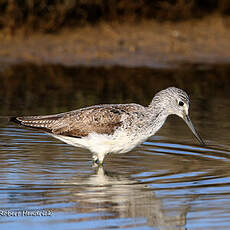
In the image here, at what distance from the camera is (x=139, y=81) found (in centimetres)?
1506

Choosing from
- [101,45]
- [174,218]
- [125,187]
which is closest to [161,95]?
[125,187]

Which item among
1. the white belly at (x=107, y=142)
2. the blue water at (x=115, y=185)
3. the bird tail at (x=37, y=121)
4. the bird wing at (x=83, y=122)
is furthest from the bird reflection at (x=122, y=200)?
the bird tail at (x=37, y=121)

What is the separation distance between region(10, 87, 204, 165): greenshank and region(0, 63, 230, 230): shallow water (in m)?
0.31

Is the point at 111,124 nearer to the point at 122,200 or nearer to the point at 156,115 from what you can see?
the point at 156,115

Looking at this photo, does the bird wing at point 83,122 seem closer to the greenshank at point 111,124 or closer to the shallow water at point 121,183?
the greenshank at point 111,124

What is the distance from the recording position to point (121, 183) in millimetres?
8586

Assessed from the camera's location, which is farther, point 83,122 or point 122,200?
point 83,122

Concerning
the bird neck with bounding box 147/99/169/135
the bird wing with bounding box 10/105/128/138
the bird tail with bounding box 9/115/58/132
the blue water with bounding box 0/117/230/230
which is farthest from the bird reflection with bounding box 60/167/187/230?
the bird tail with bounding box 9/115/58/132

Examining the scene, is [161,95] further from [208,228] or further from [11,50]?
[11,50]

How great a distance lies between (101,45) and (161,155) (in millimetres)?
7675

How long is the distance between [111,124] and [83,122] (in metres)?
0.41

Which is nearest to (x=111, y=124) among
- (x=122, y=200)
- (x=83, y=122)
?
(x=83, y=122)

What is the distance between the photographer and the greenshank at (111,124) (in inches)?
367

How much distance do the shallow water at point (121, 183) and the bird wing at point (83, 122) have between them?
424 mm
